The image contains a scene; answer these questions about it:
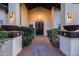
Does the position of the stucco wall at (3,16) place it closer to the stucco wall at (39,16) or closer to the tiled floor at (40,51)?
the stucco wall at (39,16)

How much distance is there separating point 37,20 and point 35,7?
1174mm

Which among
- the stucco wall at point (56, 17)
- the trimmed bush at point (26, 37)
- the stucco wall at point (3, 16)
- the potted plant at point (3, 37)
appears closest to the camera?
the potted plant at point (3, 37)

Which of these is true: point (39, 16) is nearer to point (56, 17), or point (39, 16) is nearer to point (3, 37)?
point (56, 17)

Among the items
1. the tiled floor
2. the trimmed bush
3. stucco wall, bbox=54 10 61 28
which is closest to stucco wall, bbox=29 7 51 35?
stucco wall, bbox=54 10 61 28

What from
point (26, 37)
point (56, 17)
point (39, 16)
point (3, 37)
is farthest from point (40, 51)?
point (39, 16)

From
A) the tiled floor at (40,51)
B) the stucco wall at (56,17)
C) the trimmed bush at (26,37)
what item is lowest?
the tiled floor at (40,51)

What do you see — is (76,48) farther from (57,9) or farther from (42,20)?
(42,20)

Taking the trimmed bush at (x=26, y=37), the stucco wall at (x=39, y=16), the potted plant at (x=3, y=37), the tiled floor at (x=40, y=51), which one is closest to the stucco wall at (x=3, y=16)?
the trimmed bush at (x=26, y=37)

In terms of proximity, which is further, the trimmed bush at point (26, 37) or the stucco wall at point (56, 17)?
the stucco wall at point (56, 17)

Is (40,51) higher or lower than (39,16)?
lower

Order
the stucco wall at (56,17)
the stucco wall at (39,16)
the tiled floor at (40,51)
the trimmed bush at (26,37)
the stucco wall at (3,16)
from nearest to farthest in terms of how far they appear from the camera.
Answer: the tiled floor at (40,51)
the trimmed bush at (26,37)
the stucco wall at (3,16)
the stucco wall at (56,17)
the stucco wall at (39,16)

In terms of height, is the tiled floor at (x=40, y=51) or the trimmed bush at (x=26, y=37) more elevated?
the trimmed bush at (x=26, y=37)

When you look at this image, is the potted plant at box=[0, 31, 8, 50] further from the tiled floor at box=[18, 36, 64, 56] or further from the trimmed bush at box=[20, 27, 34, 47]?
the trimmed bush at box=[20, 27, 34, 47]

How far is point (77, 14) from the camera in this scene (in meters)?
8.98
